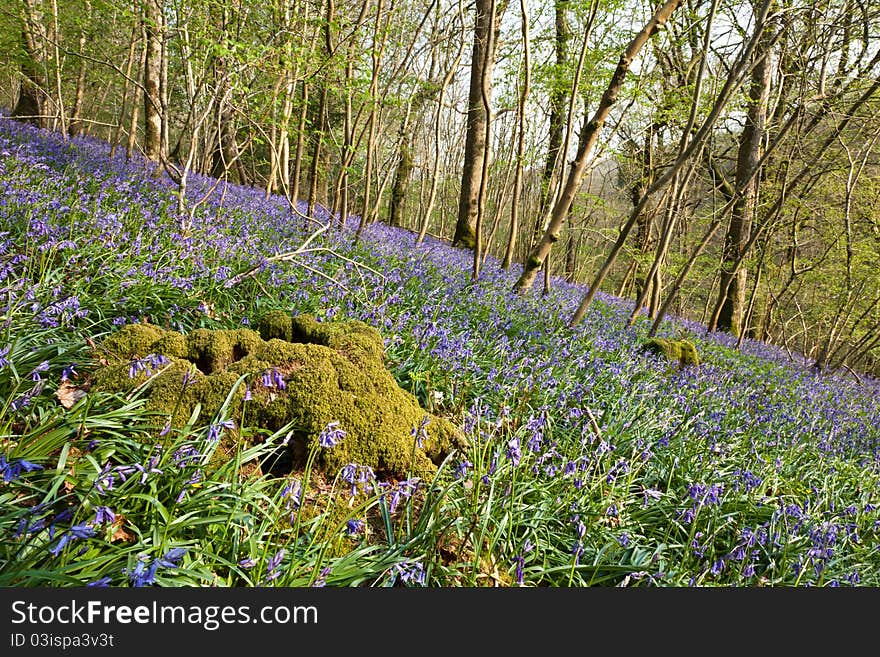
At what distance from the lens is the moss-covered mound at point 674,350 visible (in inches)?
269

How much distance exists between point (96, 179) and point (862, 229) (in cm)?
1822

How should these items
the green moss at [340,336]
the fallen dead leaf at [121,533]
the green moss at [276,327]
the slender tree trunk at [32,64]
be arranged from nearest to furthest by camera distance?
1. the fallen dead leaf at [121,533]
2. the green moss at [340,336]
3. the green moss at [276,327]
4. the slender tree trunk at [32,64]

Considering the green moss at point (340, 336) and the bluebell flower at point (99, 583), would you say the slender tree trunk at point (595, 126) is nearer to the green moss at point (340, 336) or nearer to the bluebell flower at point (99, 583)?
the green moss at point (340, 336)

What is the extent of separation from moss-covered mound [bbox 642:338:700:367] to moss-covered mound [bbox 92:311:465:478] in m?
4.74

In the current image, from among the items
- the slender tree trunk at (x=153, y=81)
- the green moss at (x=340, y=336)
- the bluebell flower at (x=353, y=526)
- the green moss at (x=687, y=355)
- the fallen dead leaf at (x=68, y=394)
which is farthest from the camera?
the green moss at (x=687, y=355)

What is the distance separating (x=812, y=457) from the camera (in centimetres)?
508

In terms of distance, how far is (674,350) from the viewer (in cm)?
694

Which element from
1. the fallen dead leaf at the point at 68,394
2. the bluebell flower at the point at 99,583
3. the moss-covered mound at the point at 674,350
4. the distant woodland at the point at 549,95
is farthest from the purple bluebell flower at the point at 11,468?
the moss-covered mound at the point at 674,350

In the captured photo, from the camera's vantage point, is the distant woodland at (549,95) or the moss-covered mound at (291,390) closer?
the moss-covered mound at (291,390)

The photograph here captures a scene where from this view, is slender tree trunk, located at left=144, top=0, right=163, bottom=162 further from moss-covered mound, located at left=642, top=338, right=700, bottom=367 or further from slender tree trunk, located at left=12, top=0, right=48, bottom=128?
moss-covered mound, located at left=642, top=338, right=700, bottom=367

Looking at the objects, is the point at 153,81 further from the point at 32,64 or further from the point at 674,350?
the point at 674,350

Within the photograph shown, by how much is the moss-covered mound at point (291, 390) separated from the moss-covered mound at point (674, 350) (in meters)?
4.74

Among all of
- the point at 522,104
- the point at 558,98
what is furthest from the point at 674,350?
the point at 558,98

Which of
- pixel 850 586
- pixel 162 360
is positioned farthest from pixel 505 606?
pixel 850 586
